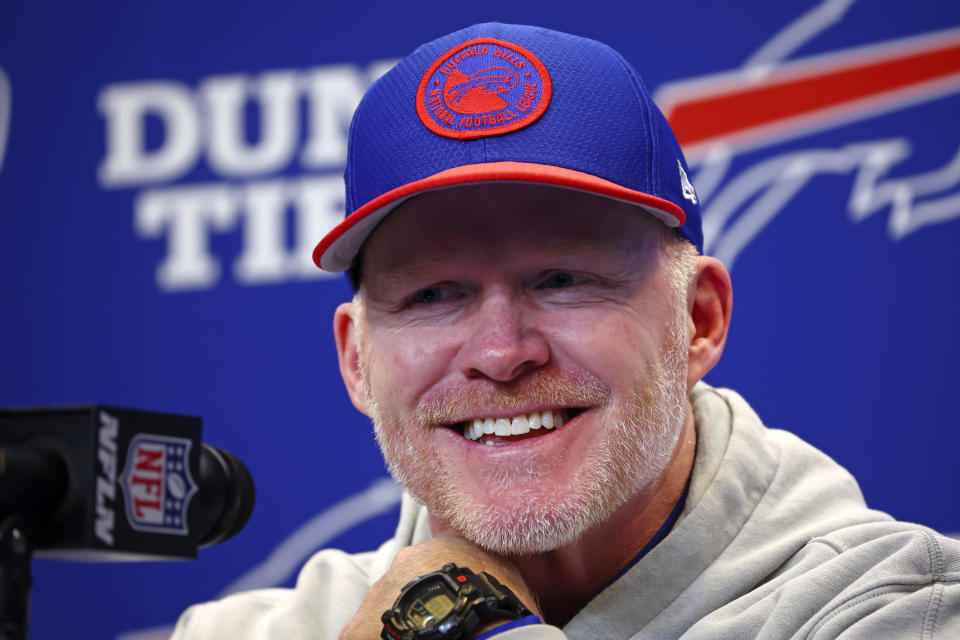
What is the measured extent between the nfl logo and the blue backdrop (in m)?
1.36

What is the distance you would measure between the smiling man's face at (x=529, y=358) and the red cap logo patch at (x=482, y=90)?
7cm

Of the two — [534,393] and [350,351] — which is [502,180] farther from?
[350,351]

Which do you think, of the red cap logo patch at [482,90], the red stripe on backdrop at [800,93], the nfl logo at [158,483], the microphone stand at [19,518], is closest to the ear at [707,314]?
the red cap logo patch at [482,90]

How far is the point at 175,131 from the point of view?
2.35 metres

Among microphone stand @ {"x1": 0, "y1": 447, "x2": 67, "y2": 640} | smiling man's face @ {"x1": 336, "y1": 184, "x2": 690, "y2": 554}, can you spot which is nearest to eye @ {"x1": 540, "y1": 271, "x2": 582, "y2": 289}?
smiling man's face @ {"x1": 336, "y1": 184, "x2": 690, "y2": 554}

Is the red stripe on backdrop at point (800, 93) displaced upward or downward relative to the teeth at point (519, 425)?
upward

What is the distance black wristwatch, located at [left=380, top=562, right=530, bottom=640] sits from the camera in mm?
1016

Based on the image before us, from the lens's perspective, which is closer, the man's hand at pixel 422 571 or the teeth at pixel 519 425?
the man's hand at pixel 422 571

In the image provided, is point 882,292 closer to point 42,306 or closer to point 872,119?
point 872,119

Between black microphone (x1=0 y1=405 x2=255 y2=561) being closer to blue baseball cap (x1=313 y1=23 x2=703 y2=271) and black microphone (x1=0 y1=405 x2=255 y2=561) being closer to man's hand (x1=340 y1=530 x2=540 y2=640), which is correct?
man's hand (x1=340 y1=530 x2=540 y2=640)

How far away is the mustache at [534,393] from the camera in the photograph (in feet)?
3.91

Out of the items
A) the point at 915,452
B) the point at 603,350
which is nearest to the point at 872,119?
the point at 915,452

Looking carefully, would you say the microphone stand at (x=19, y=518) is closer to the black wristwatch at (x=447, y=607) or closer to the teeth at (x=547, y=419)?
the black wristwatch at (x=447, y=607)

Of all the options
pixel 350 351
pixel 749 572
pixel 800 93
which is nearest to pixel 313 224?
pixel 350 351
